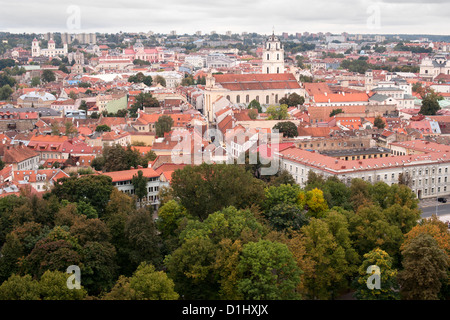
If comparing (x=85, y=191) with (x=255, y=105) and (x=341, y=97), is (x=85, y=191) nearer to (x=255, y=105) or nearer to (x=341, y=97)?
(x=255, y=105)

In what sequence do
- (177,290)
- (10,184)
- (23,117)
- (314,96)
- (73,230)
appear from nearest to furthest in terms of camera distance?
1. (177,290)
2. (73,230)
3. (10,184)
4. (23,117)
5. (314,96)

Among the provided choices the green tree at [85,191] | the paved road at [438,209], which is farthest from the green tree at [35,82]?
the paved road at [438,209]

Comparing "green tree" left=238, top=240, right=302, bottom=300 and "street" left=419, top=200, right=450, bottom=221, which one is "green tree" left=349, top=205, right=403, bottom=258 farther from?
"street" left=419, top=200, right=450, bottom=221

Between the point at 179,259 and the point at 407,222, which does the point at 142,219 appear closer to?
the point at 179,259

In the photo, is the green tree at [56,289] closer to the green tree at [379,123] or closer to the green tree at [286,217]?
the green tree at [286,217]

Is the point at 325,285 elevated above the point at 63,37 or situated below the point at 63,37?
below

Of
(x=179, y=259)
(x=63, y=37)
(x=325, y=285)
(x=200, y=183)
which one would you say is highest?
(x=63, y=37)

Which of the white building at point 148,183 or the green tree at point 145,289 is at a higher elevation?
the white building at point 148,183
